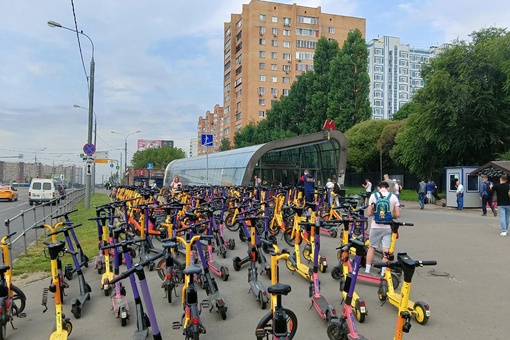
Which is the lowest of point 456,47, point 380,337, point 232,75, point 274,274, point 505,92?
point 380,337

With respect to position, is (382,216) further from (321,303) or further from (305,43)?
(305,43)

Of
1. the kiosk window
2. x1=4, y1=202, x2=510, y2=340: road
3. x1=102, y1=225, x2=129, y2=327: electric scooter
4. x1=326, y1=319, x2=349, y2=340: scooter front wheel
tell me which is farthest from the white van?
x1=326, y1=319, x2=349, y2=340: scooter front wheel

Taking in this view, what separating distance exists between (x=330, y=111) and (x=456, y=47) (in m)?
15.4

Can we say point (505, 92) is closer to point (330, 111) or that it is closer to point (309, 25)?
point (330, 111)

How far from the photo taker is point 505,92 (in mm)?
23516

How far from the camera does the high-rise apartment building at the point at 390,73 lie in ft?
398

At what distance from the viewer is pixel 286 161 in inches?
961

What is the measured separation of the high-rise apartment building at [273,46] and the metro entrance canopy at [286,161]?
1809 inches

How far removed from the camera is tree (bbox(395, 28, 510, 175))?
2338cm

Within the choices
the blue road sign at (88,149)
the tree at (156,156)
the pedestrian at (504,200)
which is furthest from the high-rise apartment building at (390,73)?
the pedestrian at (504,200)

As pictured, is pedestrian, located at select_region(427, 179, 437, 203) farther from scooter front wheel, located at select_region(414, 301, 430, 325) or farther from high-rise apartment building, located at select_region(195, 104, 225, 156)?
high-rise apartment building, located at select_region(195, 104, 225, 156)

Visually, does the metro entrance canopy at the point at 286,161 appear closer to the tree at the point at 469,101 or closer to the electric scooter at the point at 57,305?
the tree at the point at 469,101

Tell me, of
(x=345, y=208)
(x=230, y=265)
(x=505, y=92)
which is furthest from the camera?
(x=505, y=92)

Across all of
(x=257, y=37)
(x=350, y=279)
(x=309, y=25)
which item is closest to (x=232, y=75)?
(x=257, y=37)
